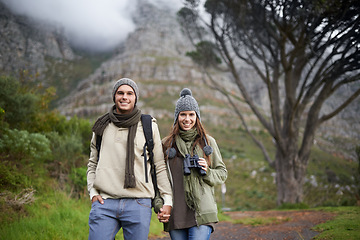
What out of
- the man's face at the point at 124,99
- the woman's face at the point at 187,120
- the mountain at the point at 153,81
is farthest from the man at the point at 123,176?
the mountain at the point at 153,81

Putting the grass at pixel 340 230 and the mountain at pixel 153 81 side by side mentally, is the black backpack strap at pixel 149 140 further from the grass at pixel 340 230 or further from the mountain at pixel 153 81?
the mountain at pixel 153 81

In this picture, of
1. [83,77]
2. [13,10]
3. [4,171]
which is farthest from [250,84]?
[4,171]

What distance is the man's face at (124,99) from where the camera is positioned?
199 centimetres

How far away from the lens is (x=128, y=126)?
1.96 metres

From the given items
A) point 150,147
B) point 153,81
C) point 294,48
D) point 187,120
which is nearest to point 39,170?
point 150,147

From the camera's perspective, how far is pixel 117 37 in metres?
98.8

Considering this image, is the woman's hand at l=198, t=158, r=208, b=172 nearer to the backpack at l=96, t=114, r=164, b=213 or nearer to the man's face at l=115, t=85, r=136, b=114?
the backpack at l=96, t=114, r=164, b=213

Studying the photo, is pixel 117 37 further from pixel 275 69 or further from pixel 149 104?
pixel 275 69

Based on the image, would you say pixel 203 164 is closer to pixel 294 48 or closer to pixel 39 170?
pixel 39 170

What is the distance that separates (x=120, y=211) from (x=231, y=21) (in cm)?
953

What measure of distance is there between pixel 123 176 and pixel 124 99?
2.01 feet

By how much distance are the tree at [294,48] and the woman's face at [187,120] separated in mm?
6086

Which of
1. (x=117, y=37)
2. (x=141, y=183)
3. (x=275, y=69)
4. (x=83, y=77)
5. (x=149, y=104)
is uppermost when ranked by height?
(x=117, y=37)

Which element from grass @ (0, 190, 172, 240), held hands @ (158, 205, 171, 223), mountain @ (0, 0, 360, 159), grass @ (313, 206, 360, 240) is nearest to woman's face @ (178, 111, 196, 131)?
held hands @ (158, 205, 171, 223)
